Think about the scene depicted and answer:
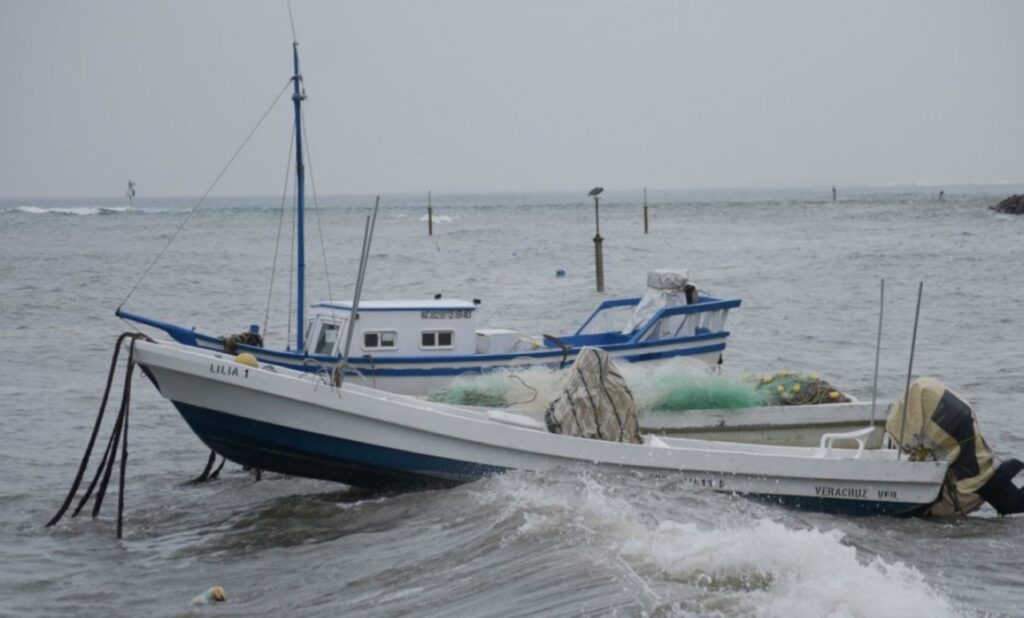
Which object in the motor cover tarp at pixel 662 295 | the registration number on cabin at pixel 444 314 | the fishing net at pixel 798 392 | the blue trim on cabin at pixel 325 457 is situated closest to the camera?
the blue trim on cabin at pixel 325 457

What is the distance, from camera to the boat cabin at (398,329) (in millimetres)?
15641

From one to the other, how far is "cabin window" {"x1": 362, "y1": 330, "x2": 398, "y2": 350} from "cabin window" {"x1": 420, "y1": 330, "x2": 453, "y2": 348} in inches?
14.2

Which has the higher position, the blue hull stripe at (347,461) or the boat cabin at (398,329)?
the boat cabin at (398,329)

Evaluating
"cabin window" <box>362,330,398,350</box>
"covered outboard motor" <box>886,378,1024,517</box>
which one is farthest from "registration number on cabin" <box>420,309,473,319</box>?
"covered outboard motor" <box>886,378,1024,517</box>

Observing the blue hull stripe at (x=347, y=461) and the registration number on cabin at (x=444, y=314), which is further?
the registration number on cabin at (x=444, y=314)

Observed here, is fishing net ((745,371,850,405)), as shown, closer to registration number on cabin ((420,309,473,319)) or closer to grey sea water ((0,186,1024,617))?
grey sea water ((0,186,1024,617))

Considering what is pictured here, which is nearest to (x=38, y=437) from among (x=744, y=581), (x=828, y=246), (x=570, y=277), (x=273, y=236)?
(x=744, y=581)

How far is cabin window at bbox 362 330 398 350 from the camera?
1568 centimetres

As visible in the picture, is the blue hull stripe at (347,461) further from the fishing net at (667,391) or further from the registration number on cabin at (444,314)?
the registration number on cabin at (444,314)

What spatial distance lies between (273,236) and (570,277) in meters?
40.3

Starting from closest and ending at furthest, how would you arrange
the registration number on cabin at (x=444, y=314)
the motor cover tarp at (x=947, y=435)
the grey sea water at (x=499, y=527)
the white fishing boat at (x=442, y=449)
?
the grey sea water at (x=499, y=527) → the white fishing boat at (x=442, y=449) → the motor cover tarp at (x=947, y=435) → the registration number on cabin at (x=444, y=314)

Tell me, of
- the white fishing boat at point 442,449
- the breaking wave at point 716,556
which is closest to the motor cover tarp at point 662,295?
the white fishing boat at point 442,449

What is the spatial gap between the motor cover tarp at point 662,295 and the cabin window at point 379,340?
11.7 ft

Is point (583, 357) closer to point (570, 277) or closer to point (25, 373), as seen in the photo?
point (25, 373)
